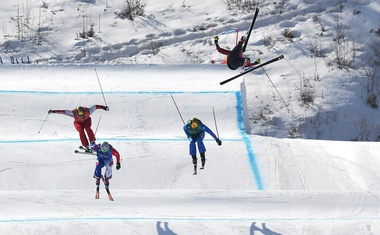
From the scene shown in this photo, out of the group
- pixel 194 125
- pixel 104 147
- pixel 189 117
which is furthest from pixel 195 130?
pixel 189 117

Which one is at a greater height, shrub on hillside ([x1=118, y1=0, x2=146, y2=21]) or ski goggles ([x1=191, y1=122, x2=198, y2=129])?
shrub on hillside ([x1=118, y1=0, x2=146, y2=21])

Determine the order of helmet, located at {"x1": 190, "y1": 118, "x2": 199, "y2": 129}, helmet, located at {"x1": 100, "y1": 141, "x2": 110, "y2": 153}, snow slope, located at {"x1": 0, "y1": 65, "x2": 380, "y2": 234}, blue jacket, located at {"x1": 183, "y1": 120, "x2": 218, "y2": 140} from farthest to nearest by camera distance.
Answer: blue jacket, located at {"x1": 183, "y1": 120, "x2": 218, "y2": 140} < helmet, located at {"x1": 190, "y1": 118, "x2": 199, "y2": 129} < snow slope, located at {"x1": 0, "y1": 65, "x2": 380, "y2": 234} < helmet, located at {"x1": 100, "y1": 141, "x2": 110, "y2": 153}

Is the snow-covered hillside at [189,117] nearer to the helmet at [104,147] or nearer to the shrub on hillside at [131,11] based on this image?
the shrub on hillside at [131,11]

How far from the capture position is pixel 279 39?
20.3 metres

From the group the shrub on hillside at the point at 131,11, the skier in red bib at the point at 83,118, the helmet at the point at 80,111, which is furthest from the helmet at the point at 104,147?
the shrub on hillside at the point at 131,11

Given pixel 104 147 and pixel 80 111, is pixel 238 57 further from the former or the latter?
pixel 104 147

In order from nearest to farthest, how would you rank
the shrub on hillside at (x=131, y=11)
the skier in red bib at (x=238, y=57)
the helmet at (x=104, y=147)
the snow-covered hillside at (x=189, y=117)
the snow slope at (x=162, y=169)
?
the helmet at (x=104, y=147), the snow slope at (x=162, y=169), the snow-covered hillside at (x=189, y=117), the skier in red bib at (x=238, y=57), the shrub on hillside at (x=131, y=11)

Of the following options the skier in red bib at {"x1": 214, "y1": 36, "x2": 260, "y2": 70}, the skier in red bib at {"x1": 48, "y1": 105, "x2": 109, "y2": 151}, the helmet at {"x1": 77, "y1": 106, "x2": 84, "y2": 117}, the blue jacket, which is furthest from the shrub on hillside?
the blue jacket

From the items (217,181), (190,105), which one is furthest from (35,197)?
(190,105)

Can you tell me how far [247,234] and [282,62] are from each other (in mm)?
8036

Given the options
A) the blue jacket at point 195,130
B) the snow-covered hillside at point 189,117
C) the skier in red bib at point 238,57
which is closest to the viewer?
the blue jacket at point 195,130

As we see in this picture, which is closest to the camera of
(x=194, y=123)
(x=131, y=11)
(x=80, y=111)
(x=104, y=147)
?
(x=104, y=147)

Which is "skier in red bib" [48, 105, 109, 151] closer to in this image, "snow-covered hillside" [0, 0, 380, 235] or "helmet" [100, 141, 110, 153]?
"snow-covered hillside" [0, 0, 380, 235]

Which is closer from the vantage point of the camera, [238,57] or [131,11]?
[238,57]
